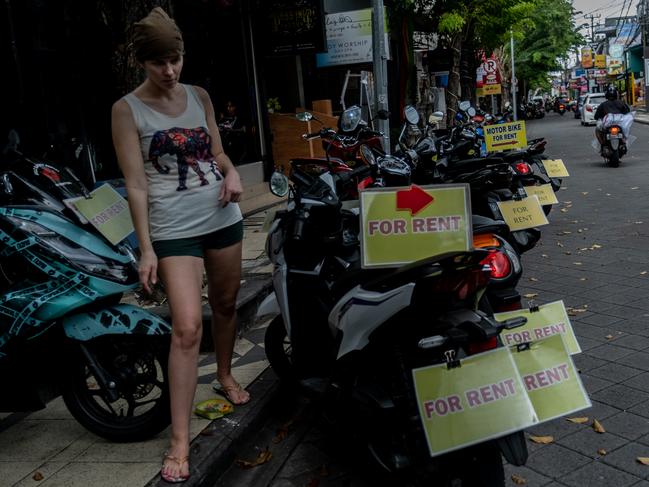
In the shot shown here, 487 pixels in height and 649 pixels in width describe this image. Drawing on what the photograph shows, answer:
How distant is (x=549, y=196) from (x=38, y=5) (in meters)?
5.78

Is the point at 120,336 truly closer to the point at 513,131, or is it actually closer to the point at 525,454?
the point at 525,454

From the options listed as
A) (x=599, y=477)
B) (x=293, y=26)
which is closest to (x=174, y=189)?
(x=599, y=477)

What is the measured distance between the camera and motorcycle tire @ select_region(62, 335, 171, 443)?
3180 millimetres

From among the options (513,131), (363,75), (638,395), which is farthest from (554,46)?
(638,395)

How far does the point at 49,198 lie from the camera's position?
126 inches

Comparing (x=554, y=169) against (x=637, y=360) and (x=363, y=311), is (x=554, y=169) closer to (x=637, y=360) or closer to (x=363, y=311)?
(x=637, y=360)

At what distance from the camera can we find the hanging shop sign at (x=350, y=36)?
47.1 feet

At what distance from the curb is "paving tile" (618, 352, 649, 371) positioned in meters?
2.11

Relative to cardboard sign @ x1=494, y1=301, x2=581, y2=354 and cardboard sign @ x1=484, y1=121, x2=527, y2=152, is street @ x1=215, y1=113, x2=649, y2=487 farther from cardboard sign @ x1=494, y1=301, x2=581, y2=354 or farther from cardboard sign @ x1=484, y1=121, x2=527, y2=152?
cardboard sign @ x1=484, y1=121, x2=527, y2=152

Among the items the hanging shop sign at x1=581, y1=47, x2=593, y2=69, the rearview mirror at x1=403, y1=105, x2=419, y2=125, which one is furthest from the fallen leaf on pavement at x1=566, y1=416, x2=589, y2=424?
the hanging shop sign at x1=581, y1=47, x2=593, y2=69

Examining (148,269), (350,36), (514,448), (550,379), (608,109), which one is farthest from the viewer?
(608,109)

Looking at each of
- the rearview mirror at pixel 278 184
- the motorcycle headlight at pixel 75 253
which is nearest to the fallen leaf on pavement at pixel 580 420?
the rearview mirror at pixel 278 184

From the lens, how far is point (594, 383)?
3.93 metres

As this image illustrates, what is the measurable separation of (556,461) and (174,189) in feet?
6.91
